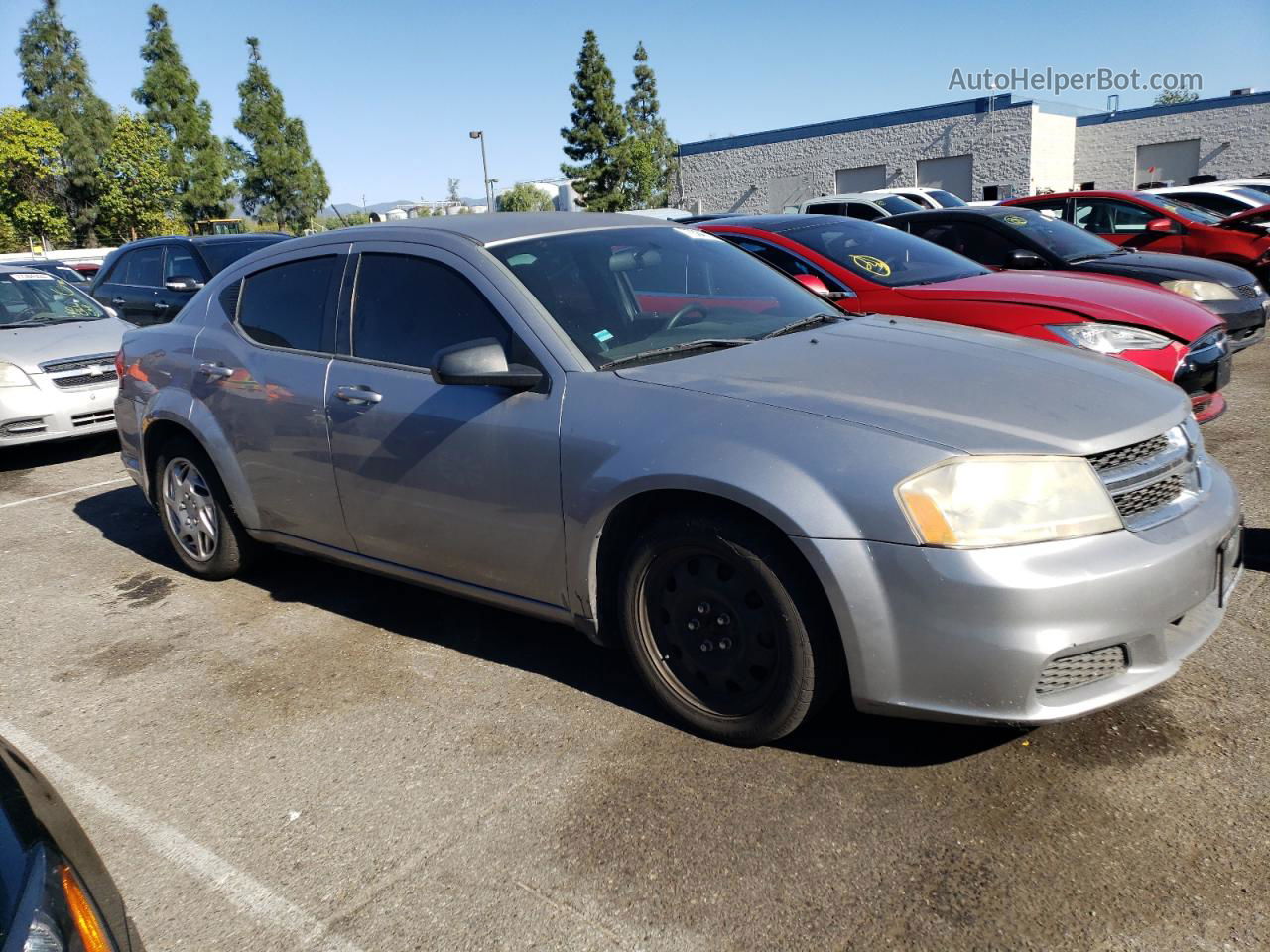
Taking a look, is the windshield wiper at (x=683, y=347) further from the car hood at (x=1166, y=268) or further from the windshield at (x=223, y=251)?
the windshield at (x=223, y=251)

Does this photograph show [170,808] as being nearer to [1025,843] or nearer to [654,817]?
[654,817]

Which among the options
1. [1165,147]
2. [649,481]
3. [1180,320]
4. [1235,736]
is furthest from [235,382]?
[1165,147]

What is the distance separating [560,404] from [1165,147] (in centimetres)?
4406

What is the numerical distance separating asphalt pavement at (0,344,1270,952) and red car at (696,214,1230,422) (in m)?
1.70

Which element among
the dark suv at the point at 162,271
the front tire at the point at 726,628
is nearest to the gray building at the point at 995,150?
the dark suv at the point at 162,271

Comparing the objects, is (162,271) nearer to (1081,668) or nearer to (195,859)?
(195,859)

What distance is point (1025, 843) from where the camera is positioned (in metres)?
2.68

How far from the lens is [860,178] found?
4284cm

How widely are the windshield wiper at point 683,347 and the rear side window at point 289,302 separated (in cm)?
144

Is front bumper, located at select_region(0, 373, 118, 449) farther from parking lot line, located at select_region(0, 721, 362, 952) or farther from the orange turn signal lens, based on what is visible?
the orange turn signal lens

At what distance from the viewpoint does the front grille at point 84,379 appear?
7.99 m

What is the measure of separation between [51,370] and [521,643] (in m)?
5.64

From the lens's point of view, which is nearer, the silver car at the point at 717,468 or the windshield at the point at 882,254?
the silver car at the point at 717,468

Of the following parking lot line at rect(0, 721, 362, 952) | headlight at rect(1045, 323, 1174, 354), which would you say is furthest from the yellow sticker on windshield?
parking lot line at rect(0, 721, 362, 952)
